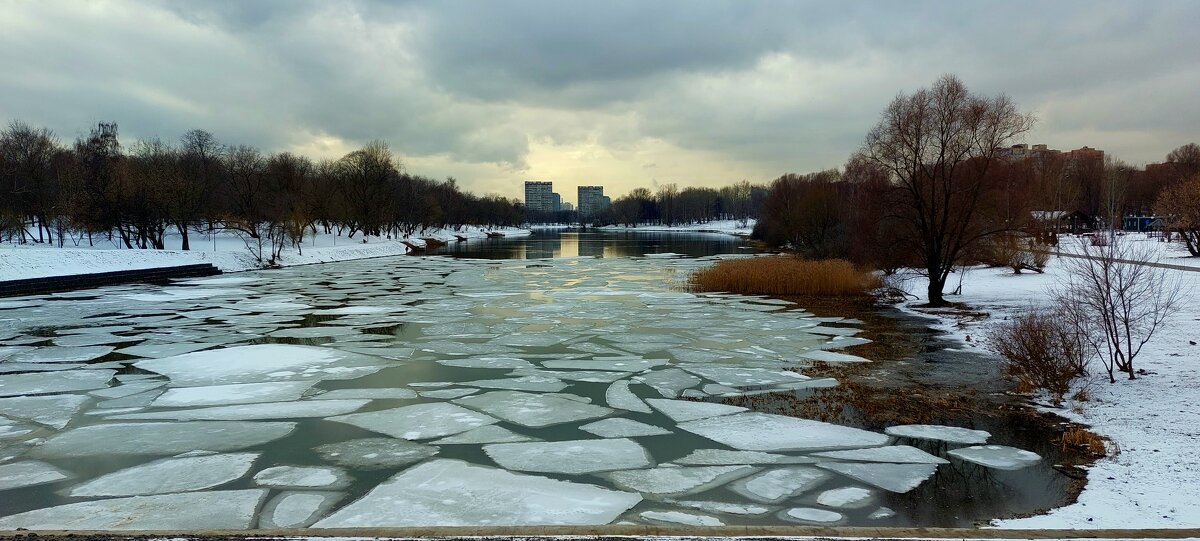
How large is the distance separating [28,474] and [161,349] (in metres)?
7.00

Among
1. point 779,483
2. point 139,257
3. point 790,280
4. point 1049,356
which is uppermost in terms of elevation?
point 139,257

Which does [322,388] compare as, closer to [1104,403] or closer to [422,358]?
[422,358]

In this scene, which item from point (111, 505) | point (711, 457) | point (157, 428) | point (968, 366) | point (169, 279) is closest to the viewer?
point (111, 505)

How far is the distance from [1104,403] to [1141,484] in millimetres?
2986

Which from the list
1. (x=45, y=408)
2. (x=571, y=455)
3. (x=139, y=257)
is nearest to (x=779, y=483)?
(x=571, y=455)

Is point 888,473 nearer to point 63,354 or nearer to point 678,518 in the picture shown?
point 678,518

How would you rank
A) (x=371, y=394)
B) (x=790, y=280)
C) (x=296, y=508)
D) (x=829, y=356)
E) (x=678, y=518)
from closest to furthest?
(x=678, y=518) → (x=296, y=508) → (x=371, y=394) → (x=829, y=356) → (x=790, y=280)

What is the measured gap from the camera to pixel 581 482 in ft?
19.0

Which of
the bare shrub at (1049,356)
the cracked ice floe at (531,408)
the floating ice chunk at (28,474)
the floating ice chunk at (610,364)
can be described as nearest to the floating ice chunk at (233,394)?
the floating ice chunk at (28,474)

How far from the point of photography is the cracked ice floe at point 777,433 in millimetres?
6812

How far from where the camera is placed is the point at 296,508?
5223 mm

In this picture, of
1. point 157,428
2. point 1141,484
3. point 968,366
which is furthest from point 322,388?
Answer: point 968,366

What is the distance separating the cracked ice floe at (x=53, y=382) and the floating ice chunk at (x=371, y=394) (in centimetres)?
359

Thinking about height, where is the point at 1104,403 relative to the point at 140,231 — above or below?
below
